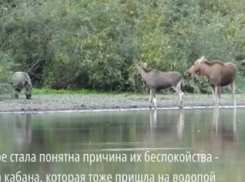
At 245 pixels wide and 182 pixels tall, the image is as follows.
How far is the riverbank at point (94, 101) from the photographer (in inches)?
1111

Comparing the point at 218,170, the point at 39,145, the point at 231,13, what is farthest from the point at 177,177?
the point at 231,13

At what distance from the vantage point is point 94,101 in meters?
30.8

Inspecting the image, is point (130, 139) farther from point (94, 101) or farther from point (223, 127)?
point (94, 101)

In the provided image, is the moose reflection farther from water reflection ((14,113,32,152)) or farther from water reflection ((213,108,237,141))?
water reflection ((14,113,32,152))

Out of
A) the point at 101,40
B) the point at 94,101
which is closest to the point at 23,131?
the point at 94,101

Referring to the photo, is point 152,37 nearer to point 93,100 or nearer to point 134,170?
point 93,100

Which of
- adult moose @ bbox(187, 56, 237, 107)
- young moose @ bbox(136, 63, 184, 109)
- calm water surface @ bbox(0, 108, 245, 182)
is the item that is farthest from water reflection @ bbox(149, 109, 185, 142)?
adult moose @ bbox(187, 56, 237, 107)

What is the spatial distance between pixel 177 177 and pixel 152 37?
24.7 m

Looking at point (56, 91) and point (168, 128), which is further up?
point (168, 128)

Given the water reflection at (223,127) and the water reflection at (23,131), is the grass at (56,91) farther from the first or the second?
the water reflection at (223,127)

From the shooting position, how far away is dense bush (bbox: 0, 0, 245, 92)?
118 feet

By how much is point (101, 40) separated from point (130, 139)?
18.3 m

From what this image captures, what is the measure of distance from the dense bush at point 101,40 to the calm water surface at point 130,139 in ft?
28.4

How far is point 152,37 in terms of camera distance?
3681cm
